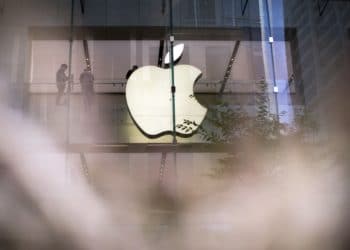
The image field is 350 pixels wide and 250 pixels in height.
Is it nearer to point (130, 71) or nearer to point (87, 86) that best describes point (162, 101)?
point (130, 71)

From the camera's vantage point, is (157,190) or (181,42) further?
(181,42)

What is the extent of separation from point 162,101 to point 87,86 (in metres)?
0.94

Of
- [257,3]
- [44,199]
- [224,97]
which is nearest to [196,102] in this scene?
[224,97]

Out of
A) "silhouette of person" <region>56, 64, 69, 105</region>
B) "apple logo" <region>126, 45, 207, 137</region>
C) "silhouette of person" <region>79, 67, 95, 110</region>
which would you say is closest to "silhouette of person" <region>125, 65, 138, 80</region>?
"apple logo" <region>126, 45, 207, 137</region>

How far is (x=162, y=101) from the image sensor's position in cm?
825

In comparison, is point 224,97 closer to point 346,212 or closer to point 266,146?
point 266,146

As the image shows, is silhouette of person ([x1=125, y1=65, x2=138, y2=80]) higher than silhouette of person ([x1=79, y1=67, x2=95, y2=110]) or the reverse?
higher

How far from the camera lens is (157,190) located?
768cm

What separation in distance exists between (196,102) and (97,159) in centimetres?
140

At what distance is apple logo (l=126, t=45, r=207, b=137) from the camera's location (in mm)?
8148

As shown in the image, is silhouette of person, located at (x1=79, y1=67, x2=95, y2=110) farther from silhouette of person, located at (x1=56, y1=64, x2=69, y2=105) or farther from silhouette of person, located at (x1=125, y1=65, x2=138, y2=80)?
silhouette of person, located at (x1=125, y1=65, x2=138, y2=80)

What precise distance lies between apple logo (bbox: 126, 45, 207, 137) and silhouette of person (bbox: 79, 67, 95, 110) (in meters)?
0.44

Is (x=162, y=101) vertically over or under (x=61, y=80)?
under

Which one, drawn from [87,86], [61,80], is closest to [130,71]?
[87,86]
